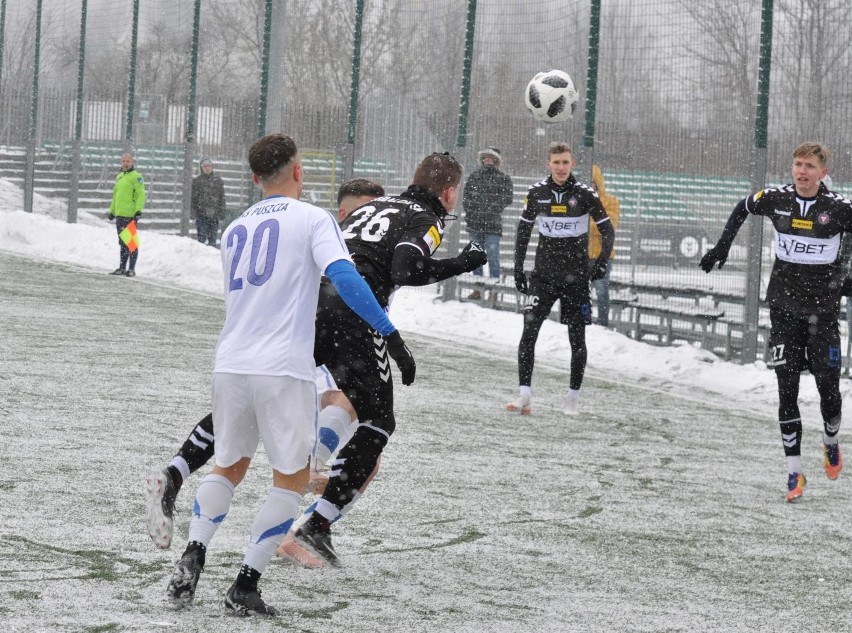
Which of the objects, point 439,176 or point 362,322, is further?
point 439,176

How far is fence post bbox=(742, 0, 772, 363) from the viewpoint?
13.7 m

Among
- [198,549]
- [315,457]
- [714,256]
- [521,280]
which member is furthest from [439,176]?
[521,280]

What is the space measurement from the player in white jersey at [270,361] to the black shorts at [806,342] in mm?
3852

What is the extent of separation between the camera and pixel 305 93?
75.8ft

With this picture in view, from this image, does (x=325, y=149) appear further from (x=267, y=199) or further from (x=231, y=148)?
(x=267, y=199)

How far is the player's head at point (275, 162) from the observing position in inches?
205

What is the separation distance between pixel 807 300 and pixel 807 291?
0.05 m

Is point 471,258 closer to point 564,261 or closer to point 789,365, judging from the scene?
point 789,365

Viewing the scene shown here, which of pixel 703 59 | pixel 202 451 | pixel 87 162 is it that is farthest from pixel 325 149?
pixel 202 451

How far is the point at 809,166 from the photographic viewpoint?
27.3ft

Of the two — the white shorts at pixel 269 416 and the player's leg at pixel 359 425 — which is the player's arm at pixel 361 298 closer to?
the white shorts at pixel 269 416

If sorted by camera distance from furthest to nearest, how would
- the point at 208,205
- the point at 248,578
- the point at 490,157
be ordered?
the point at 208,205 < the point at 490,157 < the point at 248,578

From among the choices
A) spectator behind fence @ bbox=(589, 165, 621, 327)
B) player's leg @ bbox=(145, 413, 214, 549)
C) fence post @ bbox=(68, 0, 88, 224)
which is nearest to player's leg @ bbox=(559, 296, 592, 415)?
spectator behind fence @ bbox=(589, 165, 621, 327)

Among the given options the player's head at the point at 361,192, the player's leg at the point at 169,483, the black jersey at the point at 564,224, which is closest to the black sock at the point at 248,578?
the player's leg at the point at 169,483
